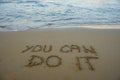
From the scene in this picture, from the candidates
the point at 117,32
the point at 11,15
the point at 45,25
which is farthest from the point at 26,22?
the point at 117,32

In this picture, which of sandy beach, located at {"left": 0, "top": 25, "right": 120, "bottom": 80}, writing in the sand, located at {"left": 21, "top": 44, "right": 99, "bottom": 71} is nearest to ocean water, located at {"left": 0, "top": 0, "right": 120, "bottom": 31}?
sandy beach, located at {"left": 0, "top": 25, "right": 120, "bottom": 80}

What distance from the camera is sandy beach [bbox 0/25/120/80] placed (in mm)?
1970

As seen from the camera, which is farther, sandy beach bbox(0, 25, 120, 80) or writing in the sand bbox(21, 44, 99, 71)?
writing in the sand bbox(21, 44, 99, 71)

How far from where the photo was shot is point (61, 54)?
2.35 m

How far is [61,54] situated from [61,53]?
0.09ft

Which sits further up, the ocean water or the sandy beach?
the ocean water

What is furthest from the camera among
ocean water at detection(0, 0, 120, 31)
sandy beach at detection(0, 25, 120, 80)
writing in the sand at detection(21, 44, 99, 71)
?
ocean water at detection(0, 0, 120, 31)

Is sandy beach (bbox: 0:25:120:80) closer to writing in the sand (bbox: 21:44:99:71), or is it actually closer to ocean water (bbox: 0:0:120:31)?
writing in the sand (bbox: 21:44:99:71)

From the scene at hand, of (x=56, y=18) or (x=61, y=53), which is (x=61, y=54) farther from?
(x=56, y=18)

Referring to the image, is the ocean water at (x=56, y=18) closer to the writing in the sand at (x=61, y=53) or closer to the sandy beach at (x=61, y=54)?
the sandy beach at (x=61, y=54)

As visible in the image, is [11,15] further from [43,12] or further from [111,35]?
[111,35]

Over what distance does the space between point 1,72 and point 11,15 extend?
115 inches

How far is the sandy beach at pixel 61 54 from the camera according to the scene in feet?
6.46

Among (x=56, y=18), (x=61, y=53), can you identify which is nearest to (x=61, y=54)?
(x=61, y=53)
